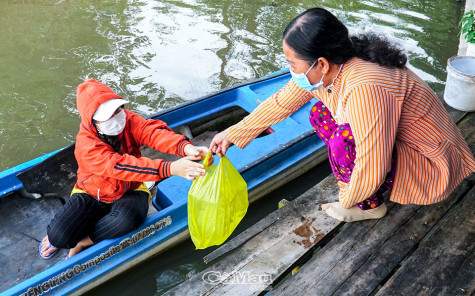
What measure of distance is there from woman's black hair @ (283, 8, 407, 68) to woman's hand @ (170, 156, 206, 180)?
2.89ft

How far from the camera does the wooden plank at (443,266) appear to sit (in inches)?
84.6

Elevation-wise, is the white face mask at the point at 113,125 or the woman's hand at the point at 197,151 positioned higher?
the white face mask at the point at 113,125

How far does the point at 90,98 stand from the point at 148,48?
13.4 ft

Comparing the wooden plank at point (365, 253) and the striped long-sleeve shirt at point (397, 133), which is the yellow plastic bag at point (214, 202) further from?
the striped long-sleeve shirt at point (397, 133)

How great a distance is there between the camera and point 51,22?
271 inches

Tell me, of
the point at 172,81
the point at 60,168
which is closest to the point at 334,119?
the point at 60,168

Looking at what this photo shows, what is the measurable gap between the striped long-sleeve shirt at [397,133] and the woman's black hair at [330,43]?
52 millimetres

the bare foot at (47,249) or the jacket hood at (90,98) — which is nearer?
the jacket hood at (90,98)

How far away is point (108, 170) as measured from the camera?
2.55 metres

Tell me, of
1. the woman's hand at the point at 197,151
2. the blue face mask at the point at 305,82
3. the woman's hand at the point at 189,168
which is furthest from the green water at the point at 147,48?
the blue face mask at the point at 305,82

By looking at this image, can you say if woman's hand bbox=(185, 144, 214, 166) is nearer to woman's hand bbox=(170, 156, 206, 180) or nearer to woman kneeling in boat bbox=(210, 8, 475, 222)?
woman's hand bbox=(170, 156, 206, 180)

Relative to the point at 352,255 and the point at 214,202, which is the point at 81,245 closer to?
the point at 214,202

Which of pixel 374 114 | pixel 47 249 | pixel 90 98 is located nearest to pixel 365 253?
pixel 374 114

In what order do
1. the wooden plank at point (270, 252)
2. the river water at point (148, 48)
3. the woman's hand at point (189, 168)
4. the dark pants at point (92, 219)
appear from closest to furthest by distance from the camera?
the wooden plank at point (270, 252), the woman's hand at point (189, 168), the dark pants at point (92, 219), the river water at point (148, 48)
